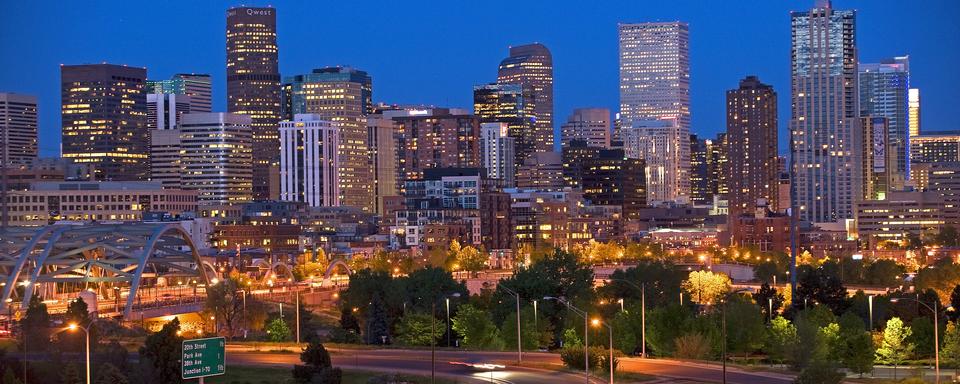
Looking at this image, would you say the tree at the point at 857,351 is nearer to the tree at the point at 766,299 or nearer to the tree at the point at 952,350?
the tree at the point at 952,350

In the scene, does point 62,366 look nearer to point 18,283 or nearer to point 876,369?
point 876,369

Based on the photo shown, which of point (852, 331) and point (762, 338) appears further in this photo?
point (762, 338)

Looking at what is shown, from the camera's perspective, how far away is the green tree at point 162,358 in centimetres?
8106

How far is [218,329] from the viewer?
131625 mm

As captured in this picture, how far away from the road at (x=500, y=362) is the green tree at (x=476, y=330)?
36.9 ft

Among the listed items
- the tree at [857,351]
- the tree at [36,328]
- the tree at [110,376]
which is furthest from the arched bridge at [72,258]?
Result: the tree at [857,351]

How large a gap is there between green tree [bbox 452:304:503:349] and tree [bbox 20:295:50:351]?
2943cm

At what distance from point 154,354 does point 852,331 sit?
147 feet

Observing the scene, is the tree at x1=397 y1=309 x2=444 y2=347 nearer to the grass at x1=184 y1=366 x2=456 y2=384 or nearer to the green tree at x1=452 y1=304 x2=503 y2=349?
the green tree at x1=452 y1=304 x2=503 y2=349

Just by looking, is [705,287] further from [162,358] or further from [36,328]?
[162,358]

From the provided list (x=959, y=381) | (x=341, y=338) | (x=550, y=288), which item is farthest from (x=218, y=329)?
(x=959, y=381)

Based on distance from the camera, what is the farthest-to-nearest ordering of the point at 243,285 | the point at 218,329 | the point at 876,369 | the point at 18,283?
the point at 243,285 < the point at 18,283 < the point at 218,329 < the point at 876,369

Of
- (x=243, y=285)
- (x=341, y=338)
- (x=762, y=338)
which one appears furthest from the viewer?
(x=243, y=285)

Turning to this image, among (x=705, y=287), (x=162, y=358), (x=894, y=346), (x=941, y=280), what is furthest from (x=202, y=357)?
(x=941, y=280)
